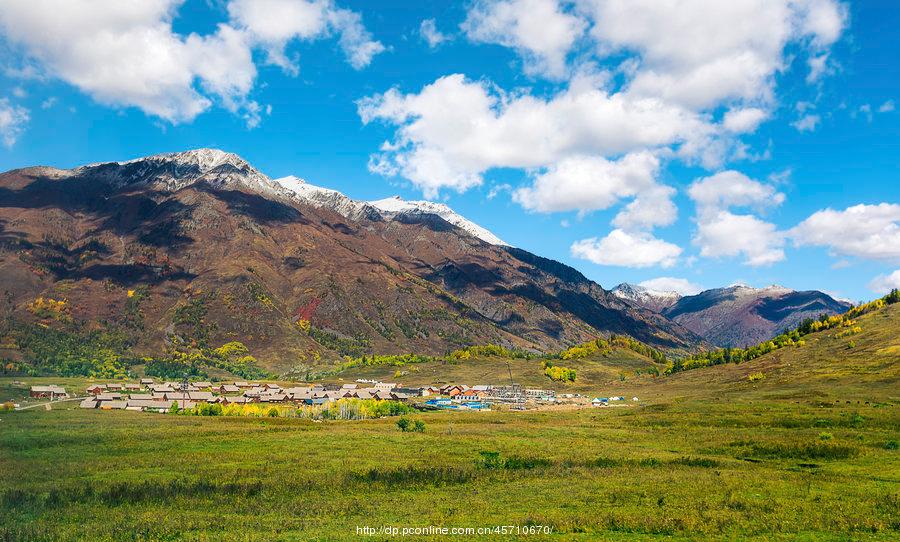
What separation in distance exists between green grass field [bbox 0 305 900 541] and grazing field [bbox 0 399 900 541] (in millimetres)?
221

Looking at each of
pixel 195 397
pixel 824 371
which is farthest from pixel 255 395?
pixel 824 371

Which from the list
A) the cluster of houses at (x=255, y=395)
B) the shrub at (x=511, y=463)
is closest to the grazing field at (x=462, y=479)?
the shrub at (x=511, y=463)

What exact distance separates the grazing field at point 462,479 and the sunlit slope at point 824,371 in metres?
31.1

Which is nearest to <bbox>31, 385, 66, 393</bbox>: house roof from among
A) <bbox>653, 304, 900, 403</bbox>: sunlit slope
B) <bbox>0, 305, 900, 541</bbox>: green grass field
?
<bbox>0, 305, 900, 541</bbox>: green grass field

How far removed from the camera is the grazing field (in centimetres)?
3506

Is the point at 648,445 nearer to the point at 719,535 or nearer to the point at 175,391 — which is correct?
the point at 719,535

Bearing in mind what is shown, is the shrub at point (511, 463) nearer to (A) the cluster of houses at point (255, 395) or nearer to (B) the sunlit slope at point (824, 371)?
(B) the sunlit slope at point (824, 371)

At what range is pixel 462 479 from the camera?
52.2 meters

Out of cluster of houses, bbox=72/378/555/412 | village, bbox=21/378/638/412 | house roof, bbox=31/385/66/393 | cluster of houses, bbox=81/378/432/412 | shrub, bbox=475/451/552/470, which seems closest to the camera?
shrub, bbox=475/451/552/470

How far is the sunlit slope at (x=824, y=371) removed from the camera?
112938 mm

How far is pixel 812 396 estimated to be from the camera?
10744 cm

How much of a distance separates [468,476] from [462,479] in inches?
35.2

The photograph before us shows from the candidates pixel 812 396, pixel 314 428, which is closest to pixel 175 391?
pixel 314 428

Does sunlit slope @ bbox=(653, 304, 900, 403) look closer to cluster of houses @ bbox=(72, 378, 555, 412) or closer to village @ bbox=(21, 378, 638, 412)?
village @ bbox=(21, 378, 638, 412)
